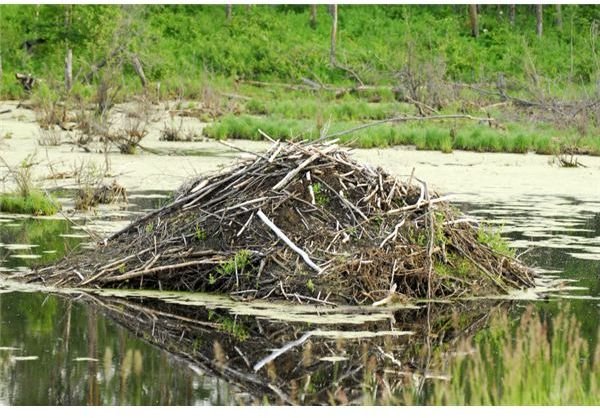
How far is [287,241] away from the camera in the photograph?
406 inches

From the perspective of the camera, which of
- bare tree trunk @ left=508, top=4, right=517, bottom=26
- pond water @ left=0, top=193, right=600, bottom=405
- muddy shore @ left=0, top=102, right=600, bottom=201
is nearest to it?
pond water @ left=0, top=193, right=600, bottom=405

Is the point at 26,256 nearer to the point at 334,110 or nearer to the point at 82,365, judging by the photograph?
the point at 82,365

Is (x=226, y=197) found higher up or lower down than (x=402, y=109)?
higher up

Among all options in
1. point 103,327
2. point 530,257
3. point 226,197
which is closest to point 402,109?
point 530,257

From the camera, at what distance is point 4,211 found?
51.4 ft

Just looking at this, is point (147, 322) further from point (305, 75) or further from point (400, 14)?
point (400, 14)

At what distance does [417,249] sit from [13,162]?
11.5 meters

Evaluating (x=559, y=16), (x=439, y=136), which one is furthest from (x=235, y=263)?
(x=559, y=16)

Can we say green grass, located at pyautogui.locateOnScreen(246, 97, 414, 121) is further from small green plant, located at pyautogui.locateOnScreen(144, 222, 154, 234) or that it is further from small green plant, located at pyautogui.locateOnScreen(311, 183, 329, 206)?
small green plant, located at pyautogui.locateOnScreen(311, 183, 329, 206)

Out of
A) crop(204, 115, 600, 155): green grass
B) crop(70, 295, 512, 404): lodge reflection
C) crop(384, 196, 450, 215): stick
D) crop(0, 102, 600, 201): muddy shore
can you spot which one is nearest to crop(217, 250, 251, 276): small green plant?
crop(70, 295, 512, 404): lodge reflection

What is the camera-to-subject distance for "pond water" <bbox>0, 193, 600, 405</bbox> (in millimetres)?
→ 7402

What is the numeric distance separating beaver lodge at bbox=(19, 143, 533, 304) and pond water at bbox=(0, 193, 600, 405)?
0.80 ft

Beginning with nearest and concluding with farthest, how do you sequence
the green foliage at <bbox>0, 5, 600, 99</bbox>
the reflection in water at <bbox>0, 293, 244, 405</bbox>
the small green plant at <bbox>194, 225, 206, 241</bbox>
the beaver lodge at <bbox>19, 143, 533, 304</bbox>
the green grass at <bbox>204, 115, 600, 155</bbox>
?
1. the reflection in water at <bbox>0, 293, 244, 405</bbox>
2. the beaver lodge at <bbox>19, 143, 533, 304</bbox>
3. the small green plant at <bbox>194, 225, 206, 241</bbox>
4. the green grass at <bbox>204, 115, 600, 155</bbox>
5. the green foliage at <bbox>0, 5, 600, 99</bbox>

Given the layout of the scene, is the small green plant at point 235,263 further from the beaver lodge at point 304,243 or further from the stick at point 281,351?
the stick at point 281,351
